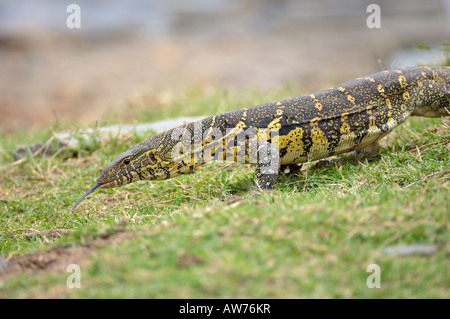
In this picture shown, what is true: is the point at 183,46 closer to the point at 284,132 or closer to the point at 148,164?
the point at 148,164

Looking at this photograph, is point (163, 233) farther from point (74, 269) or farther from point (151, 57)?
point (151, 57)

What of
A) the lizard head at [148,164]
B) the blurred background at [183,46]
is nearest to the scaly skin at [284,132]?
the lizard head at [148,164]

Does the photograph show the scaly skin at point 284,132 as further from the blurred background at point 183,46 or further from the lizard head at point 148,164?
the blurred background at point 183,46

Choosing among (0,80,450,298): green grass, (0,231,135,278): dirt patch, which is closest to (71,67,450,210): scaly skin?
(0,80,450,298): green grass

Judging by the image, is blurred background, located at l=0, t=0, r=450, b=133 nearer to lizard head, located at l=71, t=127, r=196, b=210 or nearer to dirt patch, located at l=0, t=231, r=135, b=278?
lizard head, located at l=71, t=127, r=196, b=210

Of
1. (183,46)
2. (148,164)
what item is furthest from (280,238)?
(183,46)
